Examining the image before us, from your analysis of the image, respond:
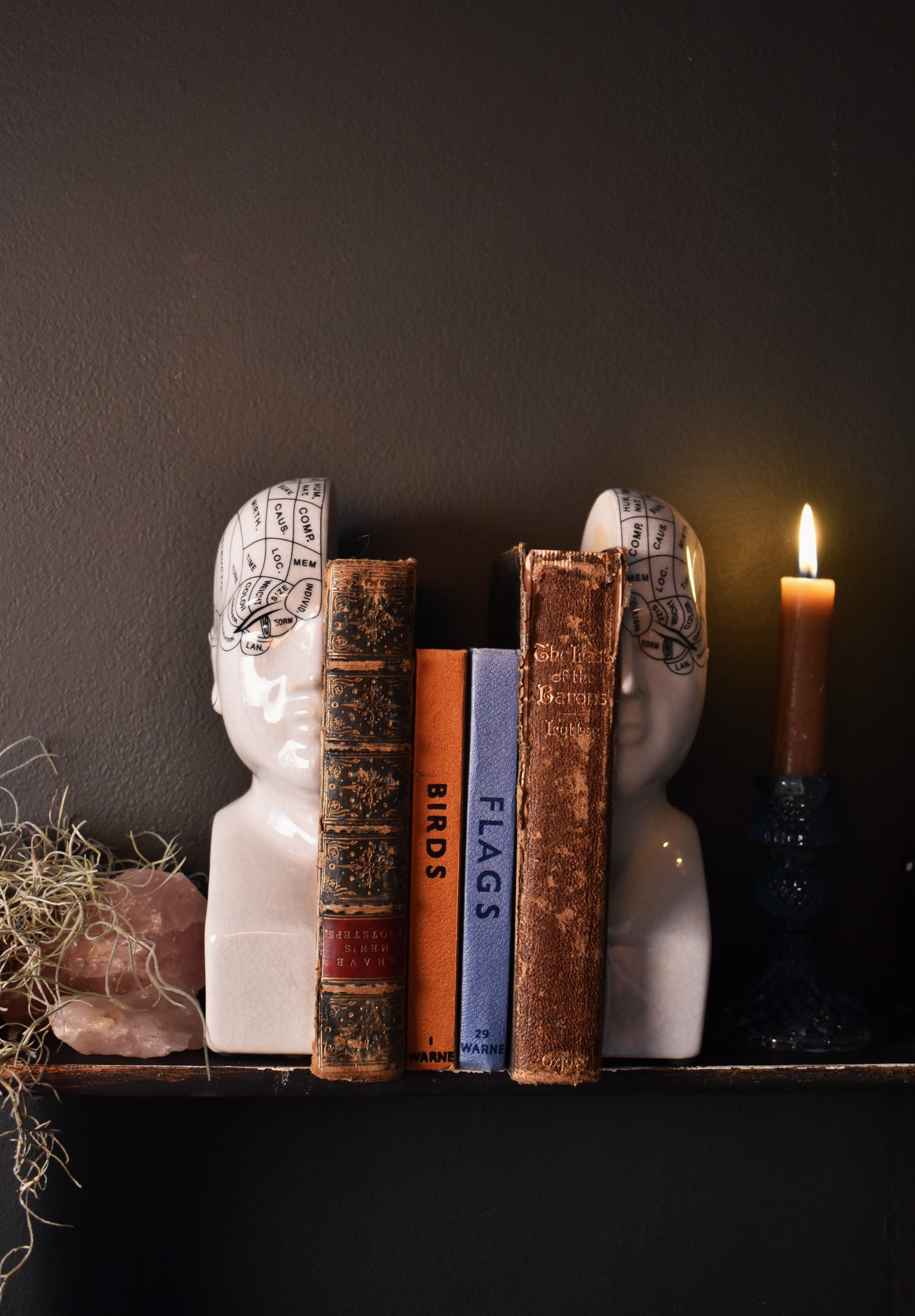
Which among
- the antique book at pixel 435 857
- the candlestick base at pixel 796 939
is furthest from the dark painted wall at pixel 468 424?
the antique book at pixel 435 857

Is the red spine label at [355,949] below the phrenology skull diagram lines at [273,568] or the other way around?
below

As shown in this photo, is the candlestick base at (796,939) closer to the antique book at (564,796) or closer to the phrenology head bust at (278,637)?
the antique book at (564,796)

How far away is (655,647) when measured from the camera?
653mm

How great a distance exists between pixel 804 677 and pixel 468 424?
1.13 feet

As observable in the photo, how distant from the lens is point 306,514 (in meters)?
0.66

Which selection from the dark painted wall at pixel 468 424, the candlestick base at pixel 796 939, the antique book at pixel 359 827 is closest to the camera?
the antique book at pixel 359 827

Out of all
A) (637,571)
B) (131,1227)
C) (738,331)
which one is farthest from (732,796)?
(131,1227)

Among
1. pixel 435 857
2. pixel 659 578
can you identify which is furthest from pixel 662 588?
pixel 435 857

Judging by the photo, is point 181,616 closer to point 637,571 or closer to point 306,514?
point 306,514

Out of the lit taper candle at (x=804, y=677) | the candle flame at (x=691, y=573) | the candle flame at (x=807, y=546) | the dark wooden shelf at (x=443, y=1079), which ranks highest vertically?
the candle flame at (x=807, y=546)

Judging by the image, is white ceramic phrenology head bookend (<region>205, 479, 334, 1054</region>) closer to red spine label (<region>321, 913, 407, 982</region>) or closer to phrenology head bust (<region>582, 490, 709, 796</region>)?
red spine label (<region>321, 913, 407, 982</region>)

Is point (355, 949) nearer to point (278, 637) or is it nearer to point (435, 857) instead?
point (435, 857)

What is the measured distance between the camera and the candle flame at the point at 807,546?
0.72 metres

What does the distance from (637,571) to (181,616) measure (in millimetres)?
384
